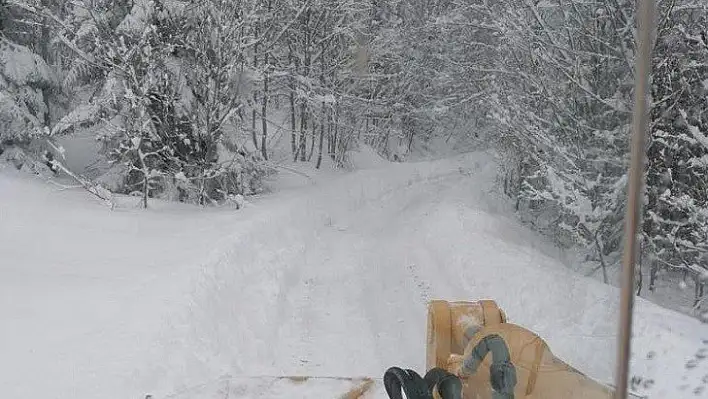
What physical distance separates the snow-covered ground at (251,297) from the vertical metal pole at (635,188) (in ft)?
0.23

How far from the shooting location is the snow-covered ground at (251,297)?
459 centimetres

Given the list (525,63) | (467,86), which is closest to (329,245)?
(525,63)

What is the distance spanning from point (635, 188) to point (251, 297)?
797 centimetres

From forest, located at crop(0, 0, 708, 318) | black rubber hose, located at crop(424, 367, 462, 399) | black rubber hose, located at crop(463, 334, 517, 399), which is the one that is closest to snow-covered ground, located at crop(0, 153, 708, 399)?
black rubber hose, located at crop(463, 334, 517, 399)

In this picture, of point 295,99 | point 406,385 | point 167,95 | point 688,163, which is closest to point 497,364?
point 406,385

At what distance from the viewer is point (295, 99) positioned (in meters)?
23.2

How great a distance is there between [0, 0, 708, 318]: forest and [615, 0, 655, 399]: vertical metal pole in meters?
0.11

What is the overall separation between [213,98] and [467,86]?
13.9m

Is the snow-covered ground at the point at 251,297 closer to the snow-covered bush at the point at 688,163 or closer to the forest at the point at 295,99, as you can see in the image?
the forest at the point at 295,99

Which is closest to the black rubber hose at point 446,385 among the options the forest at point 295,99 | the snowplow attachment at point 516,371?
the snowplow attachment at point 516,371

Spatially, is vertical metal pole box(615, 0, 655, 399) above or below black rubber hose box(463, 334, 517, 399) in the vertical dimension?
above

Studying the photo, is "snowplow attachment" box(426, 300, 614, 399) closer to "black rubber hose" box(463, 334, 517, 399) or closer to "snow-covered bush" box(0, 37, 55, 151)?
"black rubber hose" box(463, 334, 517, 399)

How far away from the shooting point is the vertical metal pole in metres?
1.19

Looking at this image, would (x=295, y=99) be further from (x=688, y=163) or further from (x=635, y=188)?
(x=635, y=188)
